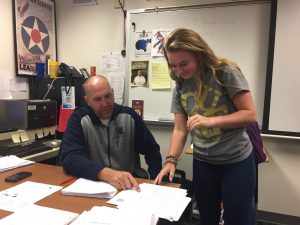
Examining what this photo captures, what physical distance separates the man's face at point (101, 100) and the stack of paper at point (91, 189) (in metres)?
0.53

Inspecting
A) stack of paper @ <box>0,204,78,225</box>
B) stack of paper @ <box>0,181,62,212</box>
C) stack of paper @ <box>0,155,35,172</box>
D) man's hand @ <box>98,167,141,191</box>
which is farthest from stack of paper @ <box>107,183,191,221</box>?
stack of paper @ <box>0,155,35,172</box>

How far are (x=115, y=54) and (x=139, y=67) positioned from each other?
358mm

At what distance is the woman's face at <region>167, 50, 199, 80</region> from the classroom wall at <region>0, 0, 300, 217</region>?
1.54 metres

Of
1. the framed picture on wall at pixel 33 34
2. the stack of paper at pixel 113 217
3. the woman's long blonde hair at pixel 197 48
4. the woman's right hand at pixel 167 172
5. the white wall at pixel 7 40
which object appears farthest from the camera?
the framed picture on wall at pixel 33 34

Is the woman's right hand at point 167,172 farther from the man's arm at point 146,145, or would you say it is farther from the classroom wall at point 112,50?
the classroom wall at point 112,50

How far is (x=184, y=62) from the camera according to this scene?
4.09ft

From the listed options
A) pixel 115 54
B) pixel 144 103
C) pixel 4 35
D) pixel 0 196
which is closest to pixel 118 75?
pixel 115 54

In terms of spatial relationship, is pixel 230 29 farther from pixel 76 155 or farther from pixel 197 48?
pixel 76 155

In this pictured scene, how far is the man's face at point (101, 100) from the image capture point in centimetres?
167

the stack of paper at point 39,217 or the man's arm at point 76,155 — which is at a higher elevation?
the man's arm at point 76,155

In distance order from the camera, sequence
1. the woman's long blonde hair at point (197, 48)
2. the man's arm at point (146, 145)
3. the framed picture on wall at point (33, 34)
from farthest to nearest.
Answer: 1. the framed picture on wall at point (33, 34)
2. the man's arm at point (146, 145)
3. the woman's long blonde hair at point (197, 48)

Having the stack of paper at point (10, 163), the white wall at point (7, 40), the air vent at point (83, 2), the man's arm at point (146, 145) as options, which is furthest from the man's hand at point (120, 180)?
the air vent at point (83, 2)

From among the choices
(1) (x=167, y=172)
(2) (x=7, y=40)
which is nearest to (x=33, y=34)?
(2) (x=7, y=40)

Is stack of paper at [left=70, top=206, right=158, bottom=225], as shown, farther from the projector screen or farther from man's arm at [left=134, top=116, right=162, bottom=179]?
the projector screen
